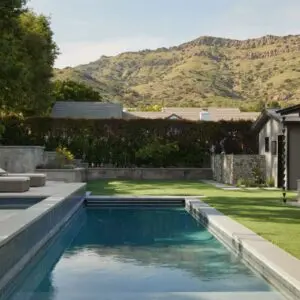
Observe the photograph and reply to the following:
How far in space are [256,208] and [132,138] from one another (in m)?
15.5

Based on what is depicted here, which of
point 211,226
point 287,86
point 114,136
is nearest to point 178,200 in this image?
point 211,226

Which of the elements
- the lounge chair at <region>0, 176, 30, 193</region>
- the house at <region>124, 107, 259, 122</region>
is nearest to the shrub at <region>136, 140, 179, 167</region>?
the lounge chair at <region>0, 176, 30, 193</region>

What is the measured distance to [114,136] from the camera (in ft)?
97.0

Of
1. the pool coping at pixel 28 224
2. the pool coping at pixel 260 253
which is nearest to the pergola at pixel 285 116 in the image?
the pool coping at pixel 260 253

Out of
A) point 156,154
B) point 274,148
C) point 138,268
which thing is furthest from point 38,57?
point 138,268

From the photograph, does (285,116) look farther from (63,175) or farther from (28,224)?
(28,224)

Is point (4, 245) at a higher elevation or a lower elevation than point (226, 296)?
higher

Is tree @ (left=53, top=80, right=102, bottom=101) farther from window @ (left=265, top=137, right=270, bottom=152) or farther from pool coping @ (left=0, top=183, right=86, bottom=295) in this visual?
pool coping @ (left=0, top=183, right=86, bottom=295)

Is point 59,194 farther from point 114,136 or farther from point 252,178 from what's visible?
point 114,136

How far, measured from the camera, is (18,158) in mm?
24188

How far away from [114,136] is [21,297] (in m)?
22.7

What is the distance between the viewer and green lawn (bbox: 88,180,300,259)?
32.5ft

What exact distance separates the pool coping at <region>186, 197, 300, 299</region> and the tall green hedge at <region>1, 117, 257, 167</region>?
51.6 ft

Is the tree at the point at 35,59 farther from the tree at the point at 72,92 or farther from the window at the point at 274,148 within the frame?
the tree at the point at 72,92
